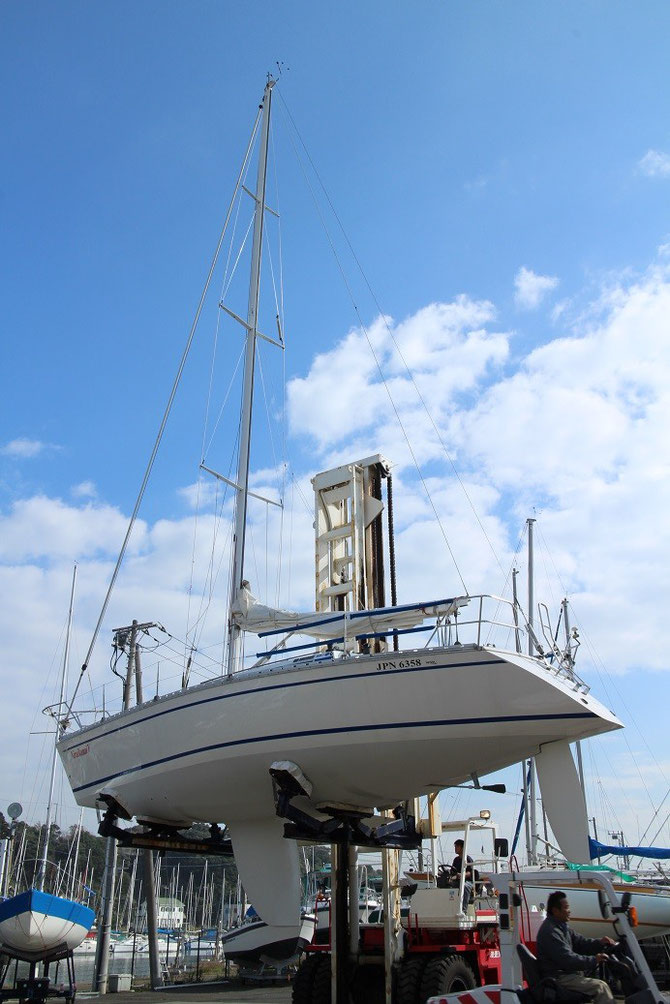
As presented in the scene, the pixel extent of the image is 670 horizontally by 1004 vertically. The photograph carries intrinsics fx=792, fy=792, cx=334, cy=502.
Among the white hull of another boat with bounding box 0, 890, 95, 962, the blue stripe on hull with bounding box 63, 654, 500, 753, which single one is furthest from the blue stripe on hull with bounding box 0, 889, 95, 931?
the blue stripe on hull with bounding box 63, 654, 500, 753

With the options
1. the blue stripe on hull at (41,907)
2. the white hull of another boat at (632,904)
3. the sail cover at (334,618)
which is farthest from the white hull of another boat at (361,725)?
the blue stripe on hull at (41,907)

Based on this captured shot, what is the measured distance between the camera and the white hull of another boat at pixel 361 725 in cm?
752

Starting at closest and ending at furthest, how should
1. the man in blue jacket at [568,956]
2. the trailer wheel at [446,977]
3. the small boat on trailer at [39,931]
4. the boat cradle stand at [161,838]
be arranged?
the man in blue jacket at [568,956] < the trailer wheel at [446,977] < the boat cradle stand at [161,838] < the small boat on trailer at [39,931]

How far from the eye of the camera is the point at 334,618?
9.23m

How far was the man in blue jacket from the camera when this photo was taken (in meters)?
4.77

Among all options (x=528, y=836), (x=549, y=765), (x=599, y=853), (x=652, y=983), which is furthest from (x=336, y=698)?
(x=528, y=836)

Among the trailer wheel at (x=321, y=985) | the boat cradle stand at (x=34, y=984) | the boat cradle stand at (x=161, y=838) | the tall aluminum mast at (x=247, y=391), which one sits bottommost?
the boat cradle stand at (x=34, y=984)

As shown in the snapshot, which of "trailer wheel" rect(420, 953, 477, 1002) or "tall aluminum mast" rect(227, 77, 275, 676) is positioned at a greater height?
"tall aluminum mast" rect(227, 77, 275, 676)

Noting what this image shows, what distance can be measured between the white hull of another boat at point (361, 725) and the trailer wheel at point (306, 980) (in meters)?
1.72

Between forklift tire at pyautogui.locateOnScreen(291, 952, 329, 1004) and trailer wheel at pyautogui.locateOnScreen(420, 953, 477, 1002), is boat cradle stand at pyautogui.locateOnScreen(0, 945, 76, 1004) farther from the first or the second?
trailer wheel at pyautogui.locateOnScreen(420, 953, 477, 1002)

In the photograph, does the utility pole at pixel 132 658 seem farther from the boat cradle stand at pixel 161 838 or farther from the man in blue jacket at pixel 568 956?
the man in blue jacket at pixel 568 956

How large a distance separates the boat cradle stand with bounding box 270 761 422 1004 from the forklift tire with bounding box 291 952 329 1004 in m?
0.29

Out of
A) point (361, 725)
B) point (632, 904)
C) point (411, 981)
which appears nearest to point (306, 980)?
point (411, 981)

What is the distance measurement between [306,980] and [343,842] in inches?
64.2
